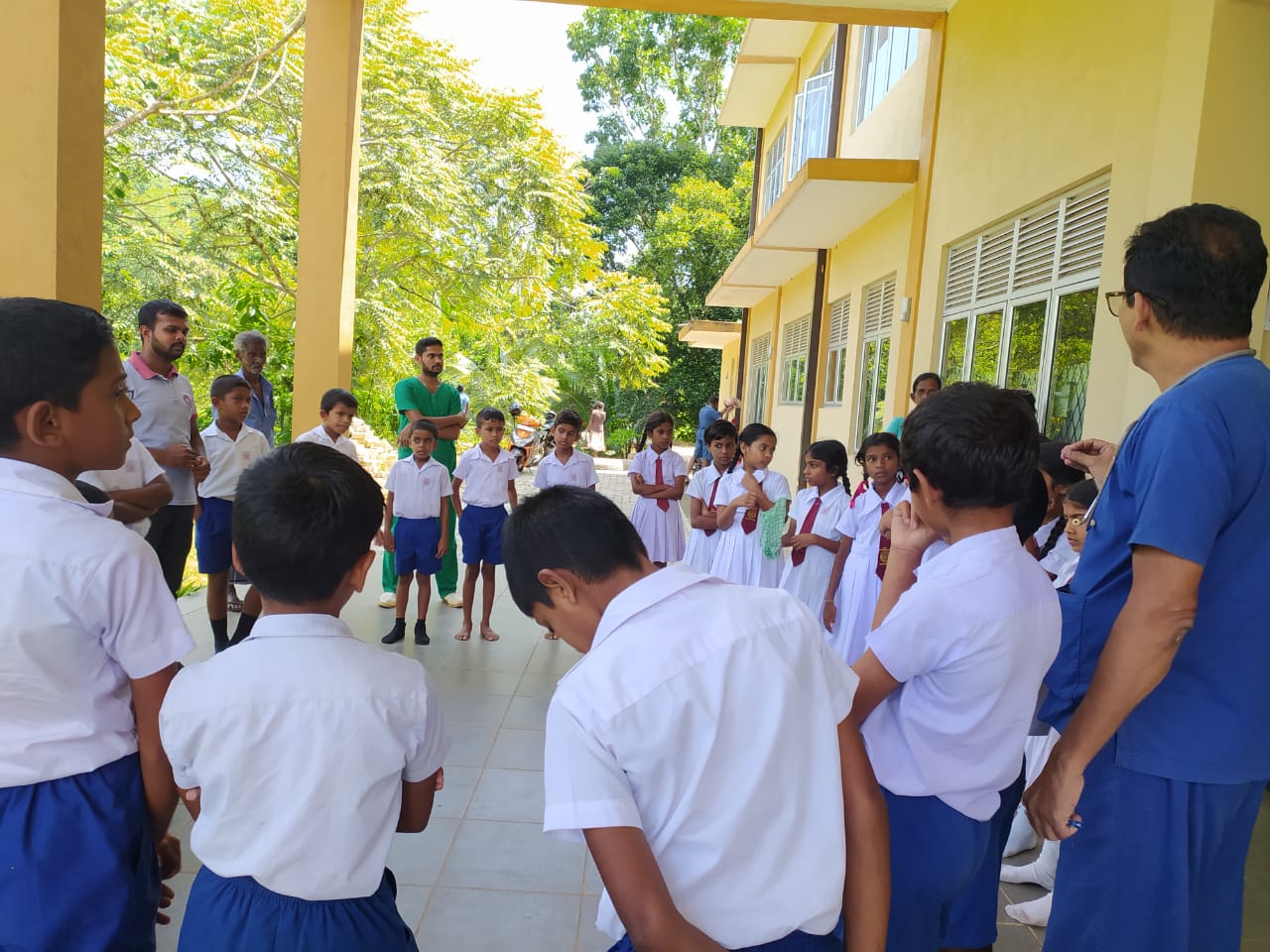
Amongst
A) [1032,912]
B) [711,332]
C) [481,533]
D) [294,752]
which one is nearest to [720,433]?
[481,533]

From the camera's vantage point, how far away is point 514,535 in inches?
45.9

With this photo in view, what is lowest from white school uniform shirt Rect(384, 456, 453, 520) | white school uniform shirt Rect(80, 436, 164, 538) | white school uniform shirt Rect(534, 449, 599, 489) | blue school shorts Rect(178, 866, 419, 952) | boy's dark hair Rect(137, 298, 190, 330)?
blue school shorts Rect(178, 866, 419, 952)

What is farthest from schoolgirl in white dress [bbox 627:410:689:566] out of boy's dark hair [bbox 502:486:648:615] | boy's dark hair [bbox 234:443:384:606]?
boy's dark hair [bbox 502:486:648:615]

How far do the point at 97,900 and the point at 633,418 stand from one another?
24422mm

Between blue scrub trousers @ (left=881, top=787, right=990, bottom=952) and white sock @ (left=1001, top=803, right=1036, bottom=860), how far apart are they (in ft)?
5.59

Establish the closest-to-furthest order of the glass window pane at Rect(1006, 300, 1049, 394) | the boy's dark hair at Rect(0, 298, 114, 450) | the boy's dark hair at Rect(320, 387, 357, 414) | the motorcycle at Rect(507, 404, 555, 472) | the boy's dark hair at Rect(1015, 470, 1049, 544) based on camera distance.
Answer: the boy's dark hair at Rect(0, 298, 114, 450)
the boy's dark hair at Rect(1015, 470, 1049, 544)
the boy's dark hair at Rect(320, 387, 357, 414)
the glass window pane at Rect(1006, 300, 1049, 394)
the motorcycle at Rect(507, 404, 555, 472)

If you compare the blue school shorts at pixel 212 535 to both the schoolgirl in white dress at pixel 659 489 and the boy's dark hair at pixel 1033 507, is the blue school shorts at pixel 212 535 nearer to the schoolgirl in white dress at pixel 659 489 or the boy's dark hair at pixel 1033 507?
the schoolgirl in white dress at pixel 659 489

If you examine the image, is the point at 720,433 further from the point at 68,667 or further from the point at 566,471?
the point at 68,667

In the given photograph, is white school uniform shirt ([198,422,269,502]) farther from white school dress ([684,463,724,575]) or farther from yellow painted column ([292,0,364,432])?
white school dress ([684,463,724,575])

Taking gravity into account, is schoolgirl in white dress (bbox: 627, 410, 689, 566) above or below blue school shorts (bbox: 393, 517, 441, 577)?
above

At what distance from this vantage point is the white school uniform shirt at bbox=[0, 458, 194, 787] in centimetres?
128

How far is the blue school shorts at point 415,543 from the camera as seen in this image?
207 inches

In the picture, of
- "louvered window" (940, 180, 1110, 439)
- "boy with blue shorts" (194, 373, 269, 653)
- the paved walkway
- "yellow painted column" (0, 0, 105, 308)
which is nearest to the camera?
the paved walkway

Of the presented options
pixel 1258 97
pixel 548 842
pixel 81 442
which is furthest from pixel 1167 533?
pixel 1258 97
